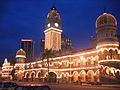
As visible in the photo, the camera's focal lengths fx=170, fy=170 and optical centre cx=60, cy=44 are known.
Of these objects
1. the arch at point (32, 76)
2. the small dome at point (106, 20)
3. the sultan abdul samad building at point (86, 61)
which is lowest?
the arch at point (32, 76)

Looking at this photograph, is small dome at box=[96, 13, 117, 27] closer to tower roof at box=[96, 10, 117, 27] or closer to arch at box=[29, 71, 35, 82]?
tower roof at box=[96, 10, 117, 27]

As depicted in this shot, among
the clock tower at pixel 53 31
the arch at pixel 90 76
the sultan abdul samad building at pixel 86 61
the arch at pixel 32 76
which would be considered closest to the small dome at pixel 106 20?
the sultan abdul samad building at pixel 86 61

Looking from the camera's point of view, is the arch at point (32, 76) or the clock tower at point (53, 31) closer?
the arch at point (32, 76)

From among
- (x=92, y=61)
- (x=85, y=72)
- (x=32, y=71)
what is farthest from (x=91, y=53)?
(x=32, y=71)

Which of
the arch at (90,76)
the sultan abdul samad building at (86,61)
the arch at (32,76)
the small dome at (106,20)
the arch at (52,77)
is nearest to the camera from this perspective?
the sultan abdul samad building at (86,61)

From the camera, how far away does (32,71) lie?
229ft

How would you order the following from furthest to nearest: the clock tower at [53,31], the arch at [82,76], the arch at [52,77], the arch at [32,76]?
Answer: 1. the clock tower at [53,31]
2. the arch at [32,76]
3. the arch at [52,77]
4. the arch at [82,76]

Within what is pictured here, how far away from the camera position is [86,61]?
59.6 m

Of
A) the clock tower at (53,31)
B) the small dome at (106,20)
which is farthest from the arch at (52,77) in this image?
the small dome at (106,20)

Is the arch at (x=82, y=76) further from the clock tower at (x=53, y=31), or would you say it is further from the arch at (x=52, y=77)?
the clock tower at (x=53, y=31)

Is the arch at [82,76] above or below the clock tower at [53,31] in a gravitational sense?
below

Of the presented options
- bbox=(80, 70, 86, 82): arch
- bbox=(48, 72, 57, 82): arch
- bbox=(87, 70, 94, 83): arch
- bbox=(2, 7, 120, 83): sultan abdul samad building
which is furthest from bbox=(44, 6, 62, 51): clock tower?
bbox=(87, 70, 94, 83): arch

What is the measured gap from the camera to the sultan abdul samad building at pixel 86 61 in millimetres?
46781


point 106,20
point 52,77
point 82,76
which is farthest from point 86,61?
point 106,20
